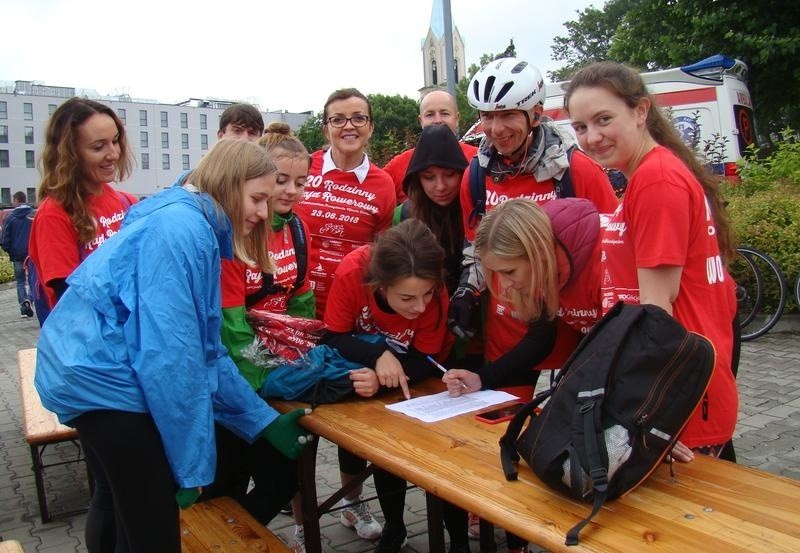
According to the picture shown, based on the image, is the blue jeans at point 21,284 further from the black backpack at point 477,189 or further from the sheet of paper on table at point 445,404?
the sheet of paper on table at point 445,404

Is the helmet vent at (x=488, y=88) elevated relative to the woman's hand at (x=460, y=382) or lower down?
elevated

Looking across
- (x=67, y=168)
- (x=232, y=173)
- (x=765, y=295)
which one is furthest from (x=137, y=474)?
(x=765, y=295)

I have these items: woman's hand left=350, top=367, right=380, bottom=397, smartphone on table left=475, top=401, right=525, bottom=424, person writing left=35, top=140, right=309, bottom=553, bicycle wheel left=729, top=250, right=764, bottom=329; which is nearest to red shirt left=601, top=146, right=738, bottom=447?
smartphone on table left=475, top=401, right=525, bottom=424

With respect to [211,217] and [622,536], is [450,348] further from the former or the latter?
[622,536]

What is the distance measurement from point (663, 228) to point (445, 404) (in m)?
1.15

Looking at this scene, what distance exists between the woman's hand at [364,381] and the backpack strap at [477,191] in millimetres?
793

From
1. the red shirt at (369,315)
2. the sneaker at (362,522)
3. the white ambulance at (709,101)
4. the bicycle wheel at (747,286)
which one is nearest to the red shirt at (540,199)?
the red shirt at (369,315)

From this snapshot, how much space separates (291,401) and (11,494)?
9.00 feet

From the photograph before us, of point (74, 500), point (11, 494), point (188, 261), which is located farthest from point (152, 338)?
point (11, 494)

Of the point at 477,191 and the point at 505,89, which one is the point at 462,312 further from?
the point at 505,89

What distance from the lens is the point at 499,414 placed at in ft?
8.65

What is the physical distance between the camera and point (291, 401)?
3.00m

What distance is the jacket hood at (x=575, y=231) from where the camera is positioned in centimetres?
249

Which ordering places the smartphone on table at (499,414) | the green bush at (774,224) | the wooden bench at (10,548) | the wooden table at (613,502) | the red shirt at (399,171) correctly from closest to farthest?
1. the wooden table at (613,502)
2. the wooden bench at (10,548)
3. the smartphone on table at (499,414)
4. the red shirt at (399,171)
5. the green bush at (774,224)
